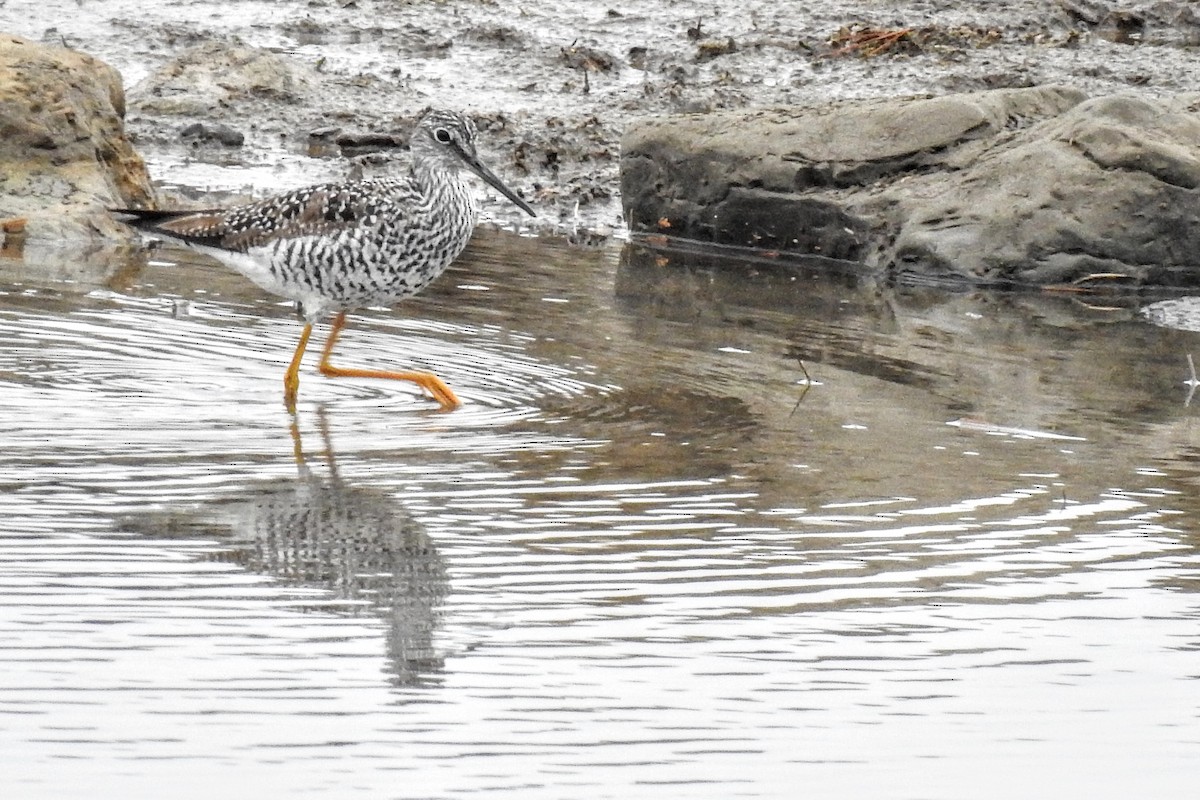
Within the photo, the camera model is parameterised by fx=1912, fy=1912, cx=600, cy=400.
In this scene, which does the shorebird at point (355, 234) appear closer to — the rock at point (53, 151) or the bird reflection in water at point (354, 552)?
the bird reflection in water at point (354, 552)

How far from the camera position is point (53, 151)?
37.2 ft

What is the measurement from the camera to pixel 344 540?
5.61 metres

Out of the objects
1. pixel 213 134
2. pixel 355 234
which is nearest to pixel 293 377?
pixel 355 234

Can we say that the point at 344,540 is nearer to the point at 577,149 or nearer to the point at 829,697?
the point at 829,697

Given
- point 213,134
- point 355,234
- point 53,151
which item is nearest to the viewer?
point 355,234

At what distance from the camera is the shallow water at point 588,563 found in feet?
13.6

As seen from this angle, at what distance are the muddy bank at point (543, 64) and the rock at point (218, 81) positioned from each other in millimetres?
20

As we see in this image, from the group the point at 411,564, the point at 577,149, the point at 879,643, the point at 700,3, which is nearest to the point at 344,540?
the point at 411,564

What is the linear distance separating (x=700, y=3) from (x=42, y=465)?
12.2 meters

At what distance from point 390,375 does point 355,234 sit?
62 centimetres

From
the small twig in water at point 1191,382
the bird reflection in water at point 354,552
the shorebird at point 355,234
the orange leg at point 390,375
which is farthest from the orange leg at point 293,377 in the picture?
the small twig in water at point 1191,382

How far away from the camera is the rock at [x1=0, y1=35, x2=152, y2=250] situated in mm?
11047

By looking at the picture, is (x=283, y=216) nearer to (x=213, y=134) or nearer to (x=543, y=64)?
(x=213, y=134)

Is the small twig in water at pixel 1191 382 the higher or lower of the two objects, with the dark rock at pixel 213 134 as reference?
lower
